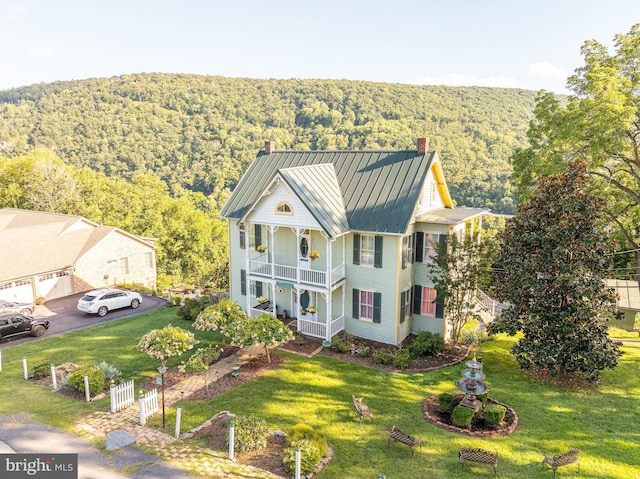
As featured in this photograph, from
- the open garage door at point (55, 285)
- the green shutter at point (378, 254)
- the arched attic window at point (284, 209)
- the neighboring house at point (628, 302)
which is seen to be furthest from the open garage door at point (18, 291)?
the neighboring house at point (628, 302)

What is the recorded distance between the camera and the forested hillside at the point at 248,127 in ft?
222

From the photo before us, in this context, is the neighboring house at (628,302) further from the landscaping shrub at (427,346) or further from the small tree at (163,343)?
the small tree at (163,343)

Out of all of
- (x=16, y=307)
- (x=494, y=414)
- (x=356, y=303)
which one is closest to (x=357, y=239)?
(x=356, y=303)

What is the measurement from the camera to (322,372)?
19.4 meters

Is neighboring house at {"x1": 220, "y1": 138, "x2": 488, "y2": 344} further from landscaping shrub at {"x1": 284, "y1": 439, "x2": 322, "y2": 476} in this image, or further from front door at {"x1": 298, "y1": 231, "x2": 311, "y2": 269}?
landscaping shrub at {"x1": 284, "y1": 439, "x2": 322, "y2": 476}

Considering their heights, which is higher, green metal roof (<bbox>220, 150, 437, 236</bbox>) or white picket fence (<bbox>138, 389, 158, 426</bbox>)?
green metal roof (<bbox>220, 150, 437, 236</bbox>)

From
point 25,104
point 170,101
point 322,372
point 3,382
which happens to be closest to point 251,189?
point 322,372

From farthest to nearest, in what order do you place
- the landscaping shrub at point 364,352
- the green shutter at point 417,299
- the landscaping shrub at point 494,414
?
the green shutter at point 417,299
the landscaping shrub at point 364,352
the landscaping shrub at point 494,414

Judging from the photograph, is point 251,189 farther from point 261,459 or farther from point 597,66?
point 597,66

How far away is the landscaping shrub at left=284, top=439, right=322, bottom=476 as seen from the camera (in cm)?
1209

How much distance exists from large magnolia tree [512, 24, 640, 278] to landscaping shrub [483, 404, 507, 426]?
37.8 feet

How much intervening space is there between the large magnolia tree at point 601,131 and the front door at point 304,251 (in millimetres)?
12868

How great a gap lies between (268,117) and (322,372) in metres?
79.2

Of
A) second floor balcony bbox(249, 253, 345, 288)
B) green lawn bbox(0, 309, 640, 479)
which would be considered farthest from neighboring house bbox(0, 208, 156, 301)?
second floor balcony bbox(249, 253, 345, 288)
